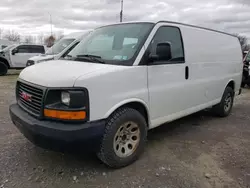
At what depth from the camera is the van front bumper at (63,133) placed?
2.53 meters

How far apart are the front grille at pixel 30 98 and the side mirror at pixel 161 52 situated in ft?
4.98

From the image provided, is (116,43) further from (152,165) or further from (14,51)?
(14,51)

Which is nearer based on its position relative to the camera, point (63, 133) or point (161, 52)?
point (63, 133)

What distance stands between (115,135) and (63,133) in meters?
0.68

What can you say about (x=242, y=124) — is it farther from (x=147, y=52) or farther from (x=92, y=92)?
(x=92, y=92)

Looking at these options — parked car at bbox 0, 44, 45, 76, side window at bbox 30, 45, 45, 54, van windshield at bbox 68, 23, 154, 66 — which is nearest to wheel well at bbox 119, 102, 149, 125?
van windshield at bbox 68, 23, 154, 66

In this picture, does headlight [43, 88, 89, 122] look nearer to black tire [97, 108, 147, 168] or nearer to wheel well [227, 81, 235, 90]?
black tire [97, 108, 147, 168]

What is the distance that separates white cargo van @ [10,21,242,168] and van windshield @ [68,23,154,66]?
0.04 ft

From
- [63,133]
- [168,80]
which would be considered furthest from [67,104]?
[168,80]

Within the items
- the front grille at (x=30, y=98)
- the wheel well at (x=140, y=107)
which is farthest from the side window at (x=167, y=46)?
the front grille at (x=30, y=98)

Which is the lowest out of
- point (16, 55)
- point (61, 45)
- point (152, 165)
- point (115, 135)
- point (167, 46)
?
point (152, 165)

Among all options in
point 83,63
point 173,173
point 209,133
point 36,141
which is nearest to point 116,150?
point 173,173

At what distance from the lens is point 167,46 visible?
341 cm

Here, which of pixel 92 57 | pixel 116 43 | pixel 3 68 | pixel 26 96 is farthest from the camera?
pixel 3 68
